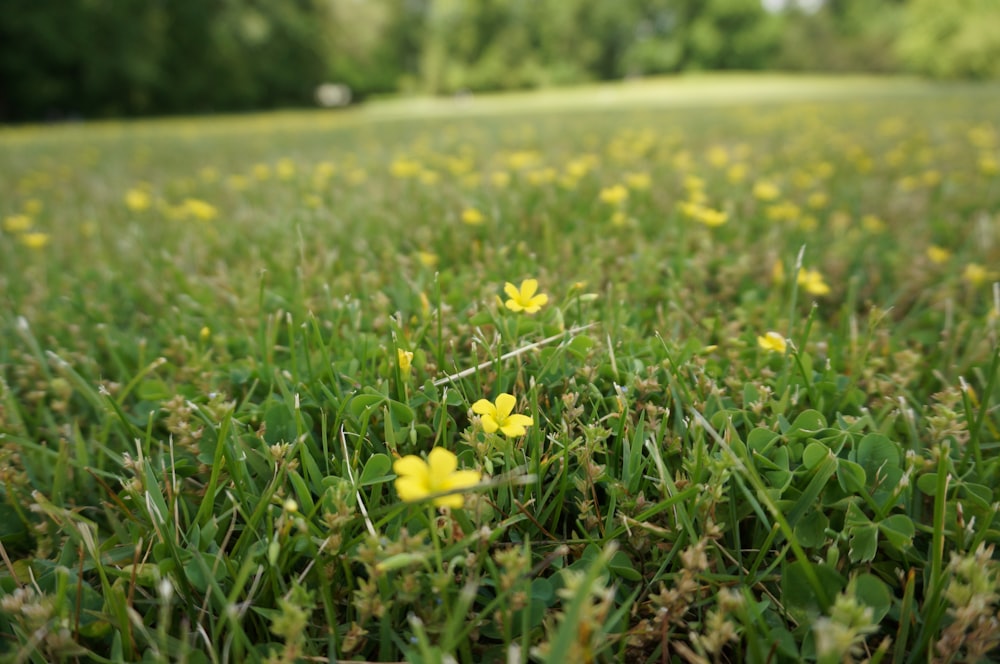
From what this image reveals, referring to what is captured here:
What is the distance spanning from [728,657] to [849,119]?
890cm

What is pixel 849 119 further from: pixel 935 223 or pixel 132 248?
pixel 132 248

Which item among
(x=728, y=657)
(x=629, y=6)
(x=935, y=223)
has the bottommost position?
(x=728, y=657)

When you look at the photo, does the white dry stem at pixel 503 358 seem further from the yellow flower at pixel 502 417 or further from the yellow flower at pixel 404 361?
the yellow flower at pixel 502 417

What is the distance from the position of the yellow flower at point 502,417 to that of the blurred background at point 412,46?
1255 inches

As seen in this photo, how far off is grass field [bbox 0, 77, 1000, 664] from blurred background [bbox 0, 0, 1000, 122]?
102 feet

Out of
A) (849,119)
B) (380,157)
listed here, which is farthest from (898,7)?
(380,157)

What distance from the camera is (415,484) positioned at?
735 millimetres

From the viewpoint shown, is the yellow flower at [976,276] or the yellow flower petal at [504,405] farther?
the yellow flower at [976,276]

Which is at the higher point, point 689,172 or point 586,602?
point 689,172

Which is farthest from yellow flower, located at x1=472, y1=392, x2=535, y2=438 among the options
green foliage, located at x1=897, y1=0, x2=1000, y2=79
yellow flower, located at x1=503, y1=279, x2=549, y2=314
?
green foliage, located at x1=897, y1=0, x2=1000, y2=79

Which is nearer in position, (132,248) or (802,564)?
(802,564)

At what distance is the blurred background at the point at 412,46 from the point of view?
86.1 feet

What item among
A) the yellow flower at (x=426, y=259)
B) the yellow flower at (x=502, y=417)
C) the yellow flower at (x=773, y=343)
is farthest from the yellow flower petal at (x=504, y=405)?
the yellow flower at (x=426, y=259)

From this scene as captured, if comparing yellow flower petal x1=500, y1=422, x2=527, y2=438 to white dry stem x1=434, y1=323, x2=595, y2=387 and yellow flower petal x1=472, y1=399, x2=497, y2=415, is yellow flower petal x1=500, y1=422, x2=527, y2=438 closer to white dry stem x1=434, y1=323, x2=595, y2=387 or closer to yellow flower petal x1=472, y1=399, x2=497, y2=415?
yellow flower petal x1=472, y1=399, x2=497, y2=415
